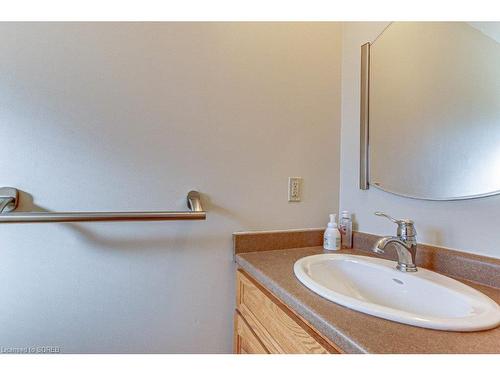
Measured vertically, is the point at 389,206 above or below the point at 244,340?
above

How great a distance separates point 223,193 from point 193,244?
215mm

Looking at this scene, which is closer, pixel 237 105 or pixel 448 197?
pixel 448 197

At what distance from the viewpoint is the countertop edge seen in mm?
453

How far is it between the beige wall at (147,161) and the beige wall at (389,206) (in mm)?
112

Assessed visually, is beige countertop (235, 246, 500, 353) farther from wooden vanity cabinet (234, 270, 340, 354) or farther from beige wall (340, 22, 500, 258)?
beige wall (340, 22, 500, 258)

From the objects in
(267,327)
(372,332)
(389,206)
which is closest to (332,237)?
(389,206)

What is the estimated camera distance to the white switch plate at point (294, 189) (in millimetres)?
1088

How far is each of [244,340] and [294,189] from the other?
1.88 ft

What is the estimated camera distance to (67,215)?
767 mm

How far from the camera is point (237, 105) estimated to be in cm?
102

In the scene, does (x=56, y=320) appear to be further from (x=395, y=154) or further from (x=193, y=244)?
(x=395, y=154)

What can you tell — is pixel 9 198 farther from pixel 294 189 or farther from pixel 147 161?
pixel 294 189
